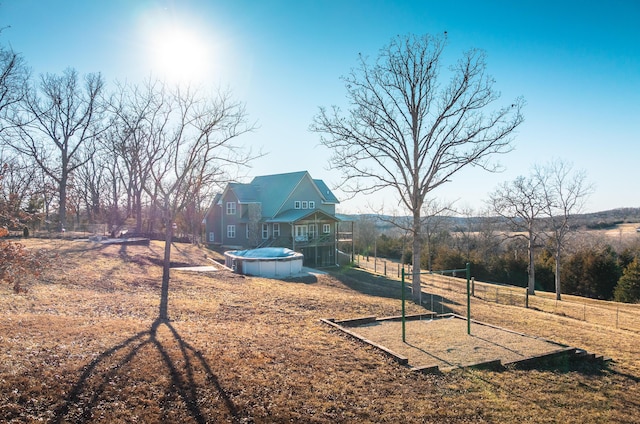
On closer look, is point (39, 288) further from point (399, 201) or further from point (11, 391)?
point (399, 201)

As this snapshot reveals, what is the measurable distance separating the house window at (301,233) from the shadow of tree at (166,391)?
26.6 metres

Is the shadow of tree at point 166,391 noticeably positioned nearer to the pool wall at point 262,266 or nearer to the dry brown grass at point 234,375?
the dry brown grass at point 234,375

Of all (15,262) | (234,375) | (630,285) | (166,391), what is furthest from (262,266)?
(630,285)

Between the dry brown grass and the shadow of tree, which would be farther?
the dry brown grass

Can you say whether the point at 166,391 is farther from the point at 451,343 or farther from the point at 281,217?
the point at 281,217

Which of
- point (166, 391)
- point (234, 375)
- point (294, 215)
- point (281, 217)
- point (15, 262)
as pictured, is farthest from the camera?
point (281, 217)

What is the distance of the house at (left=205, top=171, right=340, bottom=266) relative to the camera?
115ft

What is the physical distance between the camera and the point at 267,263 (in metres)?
22.5

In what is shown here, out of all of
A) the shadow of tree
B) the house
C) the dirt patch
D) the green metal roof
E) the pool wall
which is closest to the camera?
the shadow of tree

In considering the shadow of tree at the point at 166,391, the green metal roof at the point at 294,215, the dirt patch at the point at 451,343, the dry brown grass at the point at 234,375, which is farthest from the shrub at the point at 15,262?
the green metal roof at the point at 294,215

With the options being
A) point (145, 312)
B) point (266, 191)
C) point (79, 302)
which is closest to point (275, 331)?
point (145, 312)

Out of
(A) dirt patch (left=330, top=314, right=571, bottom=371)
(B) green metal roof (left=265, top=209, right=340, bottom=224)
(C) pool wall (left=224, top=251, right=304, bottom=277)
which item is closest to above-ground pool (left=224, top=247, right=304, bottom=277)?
(C) pool wall (left=224, top=251, right=304, bottom=277)

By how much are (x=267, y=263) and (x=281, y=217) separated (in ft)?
43.7

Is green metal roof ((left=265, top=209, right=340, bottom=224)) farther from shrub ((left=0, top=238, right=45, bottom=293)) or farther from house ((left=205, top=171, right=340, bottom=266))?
shrub ((left=0, top=238, right=45, bottom=293))
